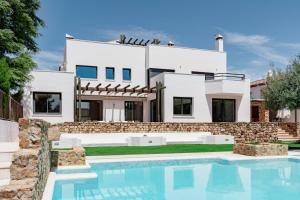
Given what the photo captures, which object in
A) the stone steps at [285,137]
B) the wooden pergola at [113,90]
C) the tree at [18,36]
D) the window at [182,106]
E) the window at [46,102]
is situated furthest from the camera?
the stone steps at [285,137]

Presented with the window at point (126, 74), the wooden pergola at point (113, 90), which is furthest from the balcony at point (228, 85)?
the window at point (126, 74)

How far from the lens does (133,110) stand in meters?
31.2

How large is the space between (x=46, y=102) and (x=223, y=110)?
1539 cm

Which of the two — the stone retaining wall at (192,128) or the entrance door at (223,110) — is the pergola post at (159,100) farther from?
the entrance door at (223,110)

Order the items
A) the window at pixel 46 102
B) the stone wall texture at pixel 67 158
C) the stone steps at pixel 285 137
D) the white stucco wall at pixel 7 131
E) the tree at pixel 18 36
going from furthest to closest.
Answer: the stone steps at pixel 285 137
the window at pixel 46 102
the tree at pixel 18 36
the white stucco wall at pixel 7 131
the stone wall texture at pixel 67 158

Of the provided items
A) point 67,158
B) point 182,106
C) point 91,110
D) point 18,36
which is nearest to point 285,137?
point 182,106

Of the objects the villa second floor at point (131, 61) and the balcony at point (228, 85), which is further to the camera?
the villa second floor at point (131, 61)

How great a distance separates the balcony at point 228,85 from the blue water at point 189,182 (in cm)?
1211

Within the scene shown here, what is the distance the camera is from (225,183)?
12.1 meters

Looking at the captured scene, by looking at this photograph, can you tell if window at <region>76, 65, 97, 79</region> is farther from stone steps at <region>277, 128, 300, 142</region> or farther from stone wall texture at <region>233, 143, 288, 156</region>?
stone steps at <region>277, 128, 300, 142</region>

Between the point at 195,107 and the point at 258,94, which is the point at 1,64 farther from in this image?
the point at 258,94

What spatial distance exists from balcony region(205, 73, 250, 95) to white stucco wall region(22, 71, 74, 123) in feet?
38.0

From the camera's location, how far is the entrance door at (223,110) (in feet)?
99.1

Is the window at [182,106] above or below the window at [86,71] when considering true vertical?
below
